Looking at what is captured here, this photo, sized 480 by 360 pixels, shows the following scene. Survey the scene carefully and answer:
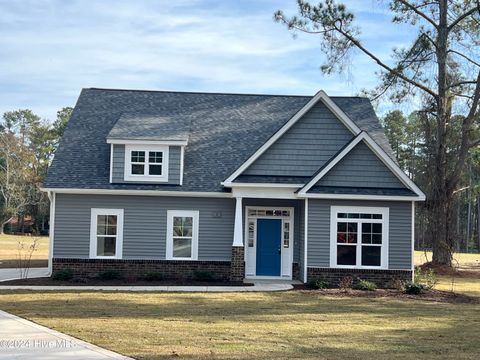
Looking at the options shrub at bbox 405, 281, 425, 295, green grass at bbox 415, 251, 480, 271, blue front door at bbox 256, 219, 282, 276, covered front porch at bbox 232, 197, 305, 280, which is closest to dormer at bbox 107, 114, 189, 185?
covered front porch at bbox 232, 197, 305, 280

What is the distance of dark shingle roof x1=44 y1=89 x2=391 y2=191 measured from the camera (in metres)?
22.9

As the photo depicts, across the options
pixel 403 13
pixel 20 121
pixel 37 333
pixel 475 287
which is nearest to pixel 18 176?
pixel 20 121

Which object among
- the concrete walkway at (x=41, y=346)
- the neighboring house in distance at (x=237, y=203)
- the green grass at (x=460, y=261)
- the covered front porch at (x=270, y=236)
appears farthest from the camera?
the green grass at (x=460, y=261)

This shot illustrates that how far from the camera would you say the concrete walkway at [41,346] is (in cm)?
897

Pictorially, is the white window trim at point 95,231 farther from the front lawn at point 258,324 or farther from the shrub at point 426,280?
the shrub at point 426,280

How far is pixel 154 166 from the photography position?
75.3ft

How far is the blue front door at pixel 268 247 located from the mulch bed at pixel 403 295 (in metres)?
3.48

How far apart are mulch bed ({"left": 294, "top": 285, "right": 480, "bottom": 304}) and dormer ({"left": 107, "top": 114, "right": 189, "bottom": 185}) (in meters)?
6.46

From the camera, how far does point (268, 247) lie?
23.3 meters

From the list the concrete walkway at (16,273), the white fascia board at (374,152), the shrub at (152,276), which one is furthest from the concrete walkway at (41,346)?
the white fascia board at (374,152)

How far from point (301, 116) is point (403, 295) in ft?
23.7

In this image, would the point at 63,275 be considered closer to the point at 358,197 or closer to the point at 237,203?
the point at 237,203

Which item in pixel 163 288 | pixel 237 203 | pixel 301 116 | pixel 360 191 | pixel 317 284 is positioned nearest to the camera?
pixel 163 288

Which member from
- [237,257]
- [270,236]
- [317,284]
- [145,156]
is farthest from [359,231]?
[145,156]
